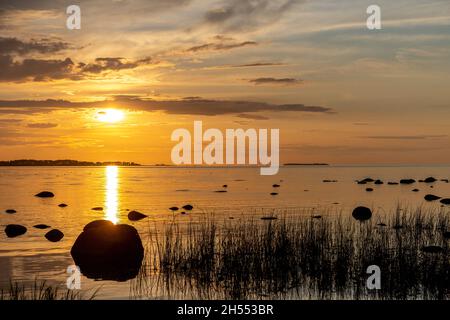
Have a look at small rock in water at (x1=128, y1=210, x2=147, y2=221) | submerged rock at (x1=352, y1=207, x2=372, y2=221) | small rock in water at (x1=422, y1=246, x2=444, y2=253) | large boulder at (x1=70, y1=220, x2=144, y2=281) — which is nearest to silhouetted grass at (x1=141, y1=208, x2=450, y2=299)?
small rock in water at (x1=422, y1=246, x2=444, y2=253)

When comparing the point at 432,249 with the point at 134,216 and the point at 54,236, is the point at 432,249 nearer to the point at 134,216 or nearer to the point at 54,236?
the point at 54,236

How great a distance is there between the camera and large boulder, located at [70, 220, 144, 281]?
743 inches

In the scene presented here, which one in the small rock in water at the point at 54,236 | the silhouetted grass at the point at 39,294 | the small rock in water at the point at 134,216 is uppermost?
the silhouetted grass at the point at 39,294

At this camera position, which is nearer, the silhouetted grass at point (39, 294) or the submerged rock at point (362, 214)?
the silhouetted grass at point (39, 294)

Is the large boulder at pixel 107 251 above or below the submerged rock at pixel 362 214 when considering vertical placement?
above

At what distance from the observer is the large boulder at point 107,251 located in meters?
18.9

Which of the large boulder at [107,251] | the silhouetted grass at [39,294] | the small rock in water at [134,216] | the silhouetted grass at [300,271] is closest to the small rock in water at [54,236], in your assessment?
the large boulder at [107,251]

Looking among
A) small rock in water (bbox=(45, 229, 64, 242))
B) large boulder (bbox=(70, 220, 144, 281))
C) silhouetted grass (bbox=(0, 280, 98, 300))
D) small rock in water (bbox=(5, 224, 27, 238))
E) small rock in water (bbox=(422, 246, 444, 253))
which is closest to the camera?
silhouetted grass (bbox=(0, 280, 98, 300))

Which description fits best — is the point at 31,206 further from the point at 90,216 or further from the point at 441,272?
the point at 441,272

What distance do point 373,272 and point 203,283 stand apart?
486 cm

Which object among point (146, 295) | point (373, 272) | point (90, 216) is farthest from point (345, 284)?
point (90, 216)

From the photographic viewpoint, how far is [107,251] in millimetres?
19406

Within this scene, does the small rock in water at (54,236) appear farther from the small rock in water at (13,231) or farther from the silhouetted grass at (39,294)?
the silhouetted grass at (39,294)

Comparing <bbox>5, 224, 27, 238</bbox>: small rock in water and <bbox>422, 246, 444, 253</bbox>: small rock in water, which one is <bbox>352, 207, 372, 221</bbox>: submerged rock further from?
<bbox>5, 224, 27, 238</bbox>: small rock in water
